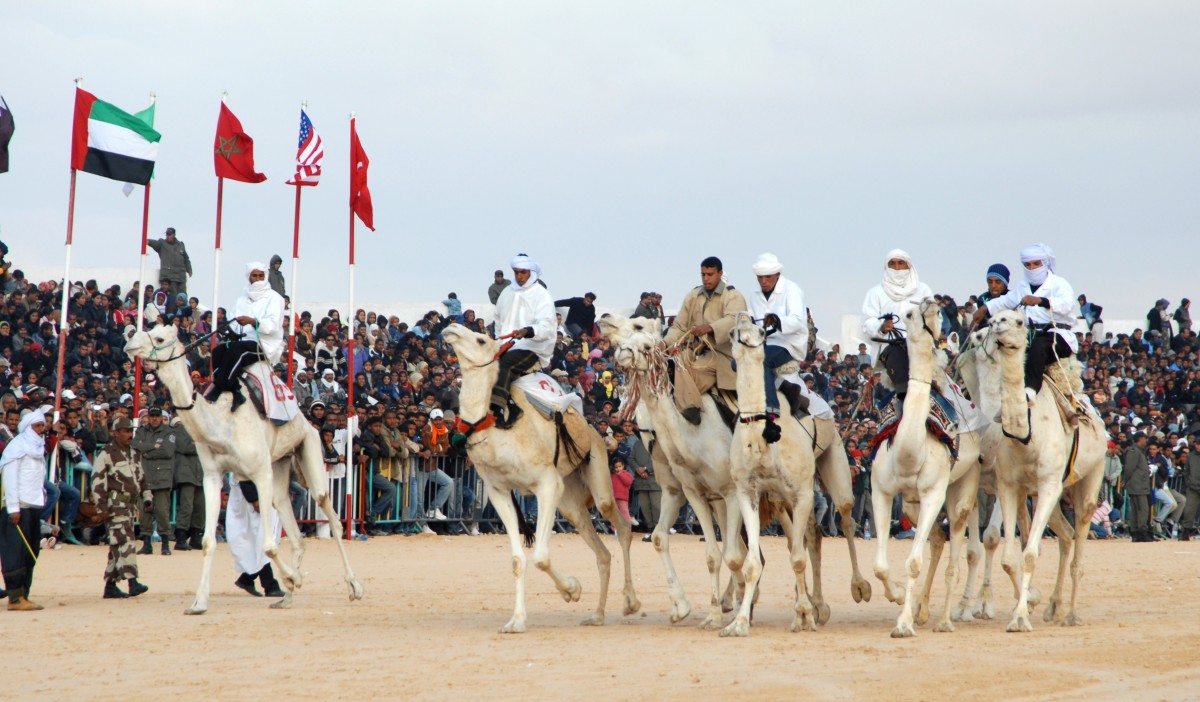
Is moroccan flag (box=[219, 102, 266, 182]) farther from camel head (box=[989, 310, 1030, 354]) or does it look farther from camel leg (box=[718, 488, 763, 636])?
camel head (box=[989, 310, 1030, 354])

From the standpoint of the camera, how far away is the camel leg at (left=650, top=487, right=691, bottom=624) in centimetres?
1411

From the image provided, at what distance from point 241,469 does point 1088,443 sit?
29.1 ft

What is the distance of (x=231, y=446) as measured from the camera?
15.5 m

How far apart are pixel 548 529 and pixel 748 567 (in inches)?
80.1

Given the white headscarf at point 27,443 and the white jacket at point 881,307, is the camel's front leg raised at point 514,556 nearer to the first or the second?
the white jacket at point 881,307

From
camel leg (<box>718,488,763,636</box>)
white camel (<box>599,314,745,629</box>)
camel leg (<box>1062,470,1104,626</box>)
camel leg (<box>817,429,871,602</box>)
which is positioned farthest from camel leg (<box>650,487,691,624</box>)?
camel leg (<box>1062,470,1104,626</box>)

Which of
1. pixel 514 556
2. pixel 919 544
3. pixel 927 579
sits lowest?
pixel 927 579

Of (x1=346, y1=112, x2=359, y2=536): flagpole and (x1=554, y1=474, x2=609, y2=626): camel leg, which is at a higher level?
(x1=346, y1=112, x2=359, y2=536): flagpole

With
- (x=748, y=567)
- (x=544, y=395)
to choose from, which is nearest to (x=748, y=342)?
(x=748, y=567)

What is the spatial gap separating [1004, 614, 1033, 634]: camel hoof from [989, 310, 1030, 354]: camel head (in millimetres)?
2437

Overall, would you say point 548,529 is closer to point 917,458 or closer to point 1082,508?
point 917,458

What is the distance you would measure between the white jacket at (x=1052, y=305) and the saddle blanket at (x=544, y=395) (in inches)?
173

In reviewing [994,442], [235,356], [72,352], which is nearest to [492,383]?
[235,356]

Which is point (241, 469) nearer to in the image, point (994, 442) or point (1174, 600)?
point (994, 442)
